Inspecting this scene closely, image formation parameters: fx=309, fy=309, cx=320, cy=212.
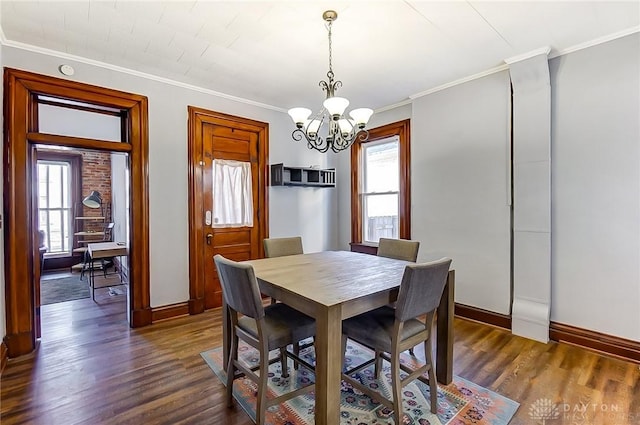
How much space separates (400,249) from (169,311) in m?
2.63

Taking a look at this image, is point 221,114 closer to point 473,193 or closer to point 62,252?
point 473,193

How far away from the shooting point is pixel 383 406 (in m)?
2.01

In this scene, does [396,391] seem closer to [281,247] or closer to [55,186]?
[281,247]

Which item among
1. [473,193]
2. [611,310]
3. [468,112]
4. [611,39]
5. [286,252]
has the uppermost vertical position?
[611,39]

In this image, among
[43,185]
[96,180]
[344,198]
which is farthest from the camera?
[96,180]

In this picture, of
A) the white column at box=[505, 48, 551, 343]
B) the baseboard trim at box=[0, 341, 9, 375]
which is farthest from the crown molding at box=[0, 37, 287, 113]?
the white column at box=[505, 48, 551, 343]

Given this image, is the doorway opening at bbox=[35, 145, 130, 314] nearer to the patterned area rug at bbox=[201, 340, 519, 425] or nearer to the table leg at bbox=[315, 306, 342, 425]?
the patterned area rug at bbox=[201, 340, 519, 425]

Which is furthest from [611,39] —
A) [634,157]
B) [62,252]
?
[62,252]

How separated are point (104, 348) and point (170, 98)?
2.61m

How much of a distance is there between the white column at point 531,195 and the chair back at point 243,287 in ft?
8.78

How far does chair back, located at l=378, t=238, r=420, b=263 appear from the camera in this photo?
111 inches

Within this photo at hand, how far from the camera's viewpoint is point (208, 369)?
96.0 inches

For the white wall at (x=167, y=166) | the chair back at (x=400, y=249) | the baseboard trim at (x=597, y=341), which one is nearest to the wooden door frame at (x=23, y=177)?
the white wall at (x=167, y=166)

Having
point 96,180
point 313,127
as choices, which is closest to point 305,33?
Answer: point 313,127
